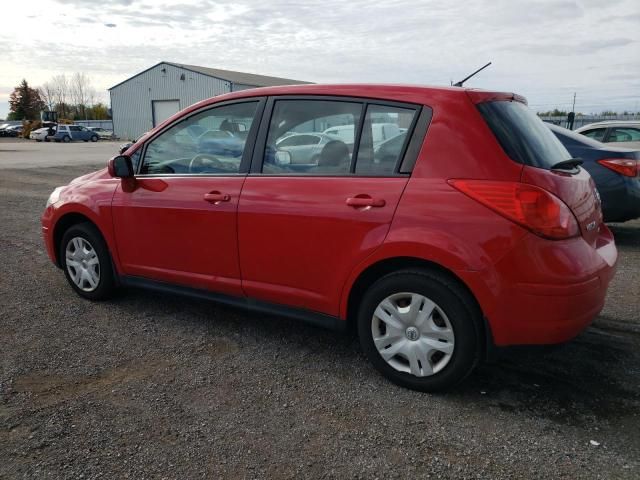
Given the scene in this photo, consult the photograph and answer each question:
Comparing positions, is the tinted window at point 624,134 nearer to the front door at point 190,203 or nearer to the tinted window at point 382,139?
the tinted window at point 382,139

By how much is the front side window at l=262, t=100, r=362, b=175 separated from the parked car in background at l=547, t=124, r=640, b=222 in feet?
13.4

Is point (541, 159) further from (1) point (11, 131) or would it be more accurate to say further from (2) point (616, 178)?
(1) point (11, 131)

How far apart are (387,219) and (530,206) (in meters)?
0.74

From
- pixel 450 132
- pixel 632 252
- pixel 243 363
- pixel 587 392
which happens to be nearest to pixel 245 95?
pixel 450 132

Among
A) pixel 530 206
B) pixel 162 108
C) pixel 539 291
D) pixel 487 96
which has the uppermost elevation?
pixel 162 108

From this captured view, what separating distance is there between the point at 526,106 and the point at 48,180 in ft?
47.2

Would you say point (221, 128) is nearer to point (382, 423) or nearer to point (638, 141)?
point (382, 423)

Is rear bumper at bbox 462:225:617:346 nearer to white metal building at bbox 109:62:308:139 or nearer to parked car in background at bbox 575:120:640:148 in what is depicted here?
parked car in background at bbox 575:120:640:148

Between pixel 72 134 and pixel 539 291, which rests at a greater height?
pixel 72 134

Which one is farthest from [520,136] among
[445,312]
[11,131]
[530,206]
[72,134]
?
[11,131]

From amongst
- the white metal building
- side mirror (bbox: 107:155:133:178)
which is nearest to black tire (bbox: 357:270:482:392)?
side mirror (bbox: 107:155:133:178)

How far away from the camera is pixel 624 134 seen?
31.1 ft

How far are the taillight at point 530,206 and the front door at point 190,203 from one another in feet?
5.32

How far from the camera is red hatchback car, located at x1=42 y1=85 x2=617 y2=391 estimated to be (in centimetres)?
274
